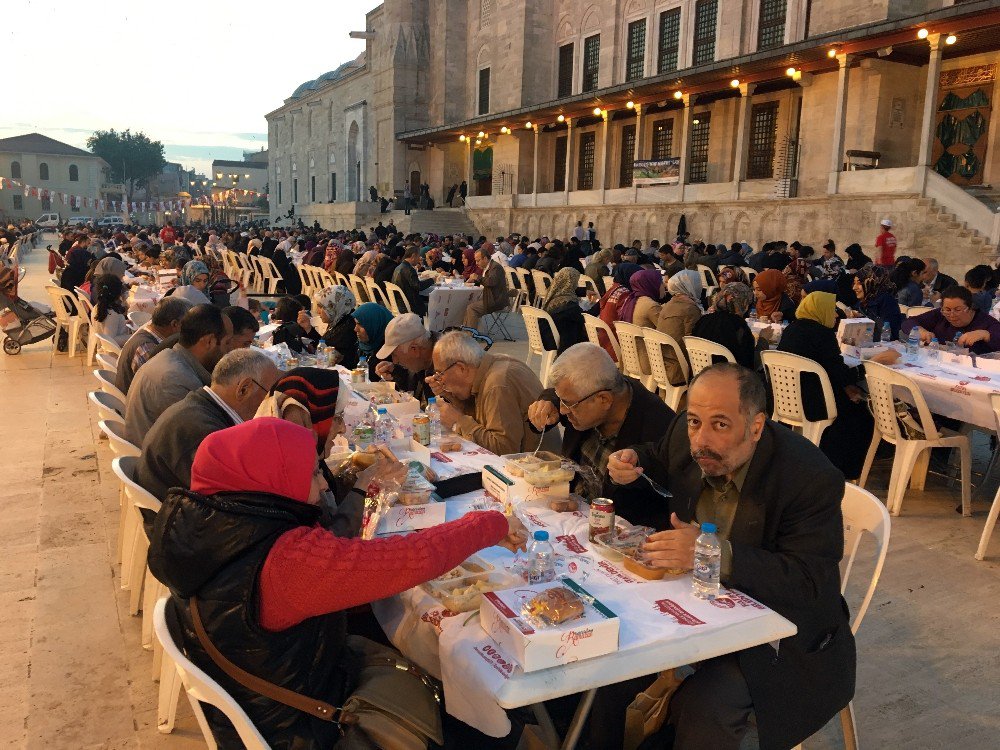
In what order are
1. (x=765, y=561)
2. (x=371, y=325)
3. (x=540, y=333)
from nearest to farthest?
(x=765, y=561) → (x=371, y=325) → (x=540, y=333)

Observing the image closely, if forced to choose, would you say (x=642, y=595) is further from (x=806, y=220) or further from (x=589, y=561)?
(x=806, y=220)

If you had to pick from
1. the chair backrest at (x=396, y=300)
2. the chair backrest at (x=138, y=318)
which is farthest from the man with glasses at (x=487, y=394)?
the chair backrest at (x=396, y=300)

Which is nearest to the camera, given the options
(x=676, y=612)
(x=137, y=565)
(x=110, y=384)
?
(x=676, y=612)

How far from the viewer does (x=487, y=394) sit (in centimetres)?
378

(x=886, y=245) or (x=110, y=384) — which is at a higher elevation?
(x=886, y=245)

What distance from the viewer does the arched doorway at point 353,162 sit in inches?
1815

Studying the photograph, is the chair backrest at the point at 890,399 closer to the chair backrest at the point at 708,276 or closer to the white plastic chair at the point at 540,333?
the white plastic chair at the point at 540,333

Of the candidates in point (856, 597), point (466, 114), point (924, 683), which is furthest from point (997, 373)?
point (466, 114)

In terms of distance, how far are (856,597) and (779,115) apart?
20.3m

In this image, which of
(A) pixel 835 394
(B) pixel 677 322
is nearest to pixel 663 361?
(B) pixel 677 322

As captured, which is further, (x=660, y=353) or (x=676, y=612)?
(x=660, y=353)

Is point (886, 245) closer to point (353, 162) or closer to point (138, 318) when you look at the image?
point (138, 318)

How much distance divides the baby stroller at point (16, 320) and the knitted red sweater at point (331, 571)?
10.7 metres

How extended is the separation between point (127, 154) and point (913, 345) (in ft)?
312
